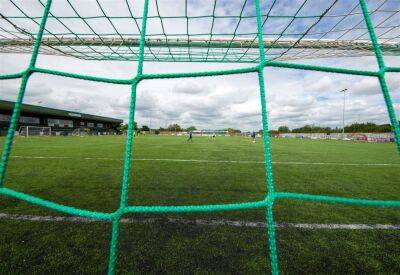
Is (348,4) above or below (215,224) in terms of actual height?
above

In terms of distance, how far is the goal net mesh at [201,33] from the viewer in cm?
163

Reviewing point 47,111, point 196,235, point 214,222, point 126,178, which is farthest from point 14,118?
point 47,111

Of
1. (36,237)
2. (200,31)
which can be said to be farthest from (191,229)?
(200,31)

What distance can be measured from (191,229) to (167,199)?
101 centimetres

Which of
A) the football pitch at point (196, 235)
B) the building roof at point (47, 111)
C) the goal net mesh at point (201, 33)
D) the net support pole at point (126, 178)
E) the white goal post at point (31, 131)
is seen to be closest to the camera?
the net support pole at point (126, 178)

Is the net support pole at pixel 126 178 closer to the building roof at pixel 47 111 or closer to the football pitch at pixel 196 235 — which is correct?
the football pitch at pixel 196 235

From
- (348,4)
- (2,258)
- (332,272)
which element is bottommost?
(332,272)

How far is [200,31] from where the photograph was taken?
3.08 m

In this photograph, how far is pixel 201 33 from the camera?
10.3 ft

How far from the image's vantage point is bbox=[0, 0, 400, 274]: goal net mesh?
163cm

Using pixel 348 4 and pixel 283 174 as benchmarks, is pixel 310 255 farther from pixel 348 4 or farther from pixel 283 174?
→ pixel 283 174

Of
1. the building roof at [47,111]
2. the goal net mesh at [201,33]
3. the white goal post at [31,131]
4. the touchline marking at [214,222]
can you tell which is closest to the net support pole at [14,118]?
the goal net mesh at [201,33]

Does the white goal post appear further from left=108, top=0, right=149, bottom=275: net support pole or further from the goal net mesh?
left=108, top=0, right=149, bottom=275: net support pole

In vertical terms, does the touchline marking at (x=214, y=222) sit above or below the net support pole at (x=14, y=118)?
below
